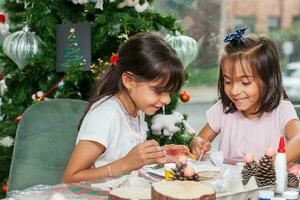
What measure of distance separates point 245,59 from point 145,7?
2.22 feet

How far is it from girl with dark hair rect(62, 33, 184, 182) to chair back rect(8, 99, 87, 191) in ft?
0.28

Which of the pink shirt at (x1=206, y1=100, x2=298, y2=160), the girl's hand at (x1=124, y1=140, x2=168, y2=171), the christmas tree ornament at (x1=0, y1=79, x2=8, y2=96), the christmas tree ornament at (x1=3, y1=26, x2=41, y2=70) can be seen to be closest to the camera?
the girl's hand at (x1=124, y1=140, x2=168, y2=171)

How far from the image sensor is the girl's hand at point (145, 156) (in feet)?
5.08

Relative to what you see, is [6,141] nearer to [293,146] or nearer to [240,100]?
[240,100]

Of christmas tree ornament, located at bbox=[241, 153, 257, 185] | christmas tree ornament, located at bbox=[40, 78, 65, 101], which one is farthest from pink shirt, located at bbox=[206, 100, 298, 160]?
christmas tree ornament, located at bbox=[40, 78, 65, 101]

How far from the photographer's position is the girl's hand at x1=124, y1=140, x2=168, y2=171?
1.55 meters

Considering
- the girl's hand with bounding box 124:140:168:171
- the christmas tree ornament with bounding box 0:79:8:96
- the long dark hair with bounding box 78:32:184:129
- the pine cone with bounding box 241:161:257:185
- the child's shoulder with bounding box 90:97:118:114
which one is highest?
the long dark hair with bounding box 78:32:184:129

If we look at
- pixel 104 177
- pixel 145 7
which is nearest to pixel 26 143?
pixel 104 177

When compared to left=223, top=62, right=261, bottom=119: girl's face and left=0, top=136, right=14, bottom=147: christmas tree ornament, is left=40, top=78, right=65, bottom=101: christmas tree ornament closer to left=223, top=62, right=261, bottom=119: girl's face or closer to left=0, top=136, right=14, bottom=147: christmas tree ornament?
left=0, top=136, right=14, bottom=147: christmas tree ornament

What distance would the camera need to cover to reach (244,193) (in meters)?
1.21

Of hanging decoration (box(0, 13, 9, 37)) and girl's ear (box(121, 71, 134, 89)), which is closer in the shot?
girl's ear (box(121, 71, 134, 89))

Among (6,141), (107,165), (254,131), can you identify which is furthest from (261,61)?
(6,141)

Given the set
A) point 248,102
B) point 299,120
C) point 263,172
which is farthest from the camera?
point 299,120

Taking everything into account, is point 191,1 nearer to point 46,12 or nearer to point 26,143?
point 46,12
